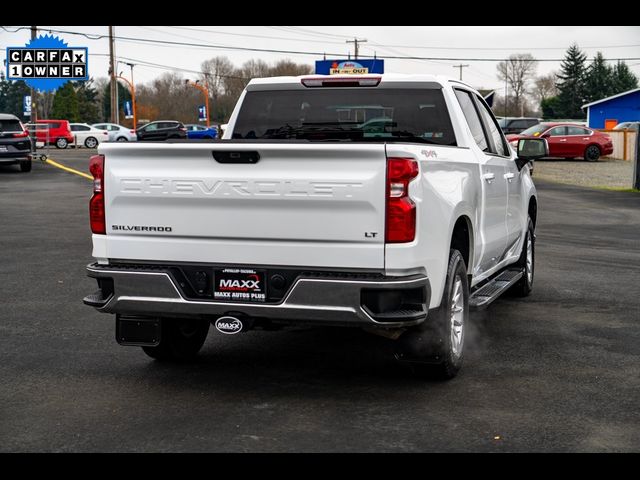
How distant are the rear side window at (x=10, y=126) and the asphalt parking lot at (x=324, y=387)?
20.4m

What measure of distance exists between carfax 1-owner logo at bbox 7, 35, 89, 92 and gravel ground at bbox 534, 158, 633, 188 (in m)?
18.1

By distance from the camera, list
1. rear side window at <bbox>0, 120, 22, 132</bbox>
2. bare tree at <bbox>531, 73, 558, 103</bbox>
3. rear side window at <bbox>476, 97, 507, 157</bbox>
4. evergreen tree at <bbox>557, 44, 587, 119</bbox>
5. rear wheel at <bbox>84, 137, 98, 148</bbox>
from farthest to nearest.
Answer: bare tree at <bbox>531, 73, 558, 103</bbox>
evergreen tree at <bbox>557, 44, 587, 119</bbox>
rear wheel at <bbox>84, 137, 98, 148</bbox>
rear side window at <bbox>0, 120, 22, 132</bbox>
rear side window at <bbox>476, 97, 507, 157</bbox>

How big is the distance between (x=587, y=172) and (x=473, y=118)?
26996 millimetres

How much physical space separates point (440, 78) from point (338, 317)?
2627mm

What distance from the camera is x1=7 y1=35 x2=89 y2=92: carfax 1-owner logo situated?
3694 centimetres

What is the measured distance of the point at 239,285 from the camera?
544cm

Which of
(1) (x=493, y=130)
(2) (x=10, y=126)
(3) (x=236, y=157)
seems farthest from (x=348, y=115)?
(2) (x=10, y=126)

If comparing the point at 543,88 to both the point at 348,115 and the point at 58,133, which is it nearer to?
the point at 58,133

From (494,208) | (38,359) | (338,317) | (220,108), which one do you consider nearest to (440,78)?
(494,208)

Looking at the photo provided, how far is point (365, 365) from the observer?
649cm

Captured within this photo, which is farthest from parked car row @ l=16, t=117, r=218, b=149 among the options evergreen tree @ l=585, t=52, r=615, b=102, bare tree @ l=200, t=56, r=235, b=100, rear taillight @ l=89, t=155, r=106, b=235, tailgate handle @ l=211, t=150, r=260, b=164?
evergreen tree @ l=585, t=52, r=615, b=102

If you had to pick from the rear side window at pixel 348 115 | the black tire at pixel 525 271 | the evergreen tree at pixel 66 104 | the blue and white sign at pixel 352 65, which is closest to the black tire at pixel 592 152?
the blue and white sign at pixel 352 65

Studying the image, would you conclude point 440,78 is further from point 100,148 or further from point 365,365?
point 100,148

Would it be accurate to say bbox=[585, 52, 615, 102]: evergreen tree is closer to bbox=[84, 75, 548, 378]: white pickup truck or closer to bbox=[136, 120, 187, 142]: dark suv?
bbox=[136, 120, 187, 142]: dark suv
